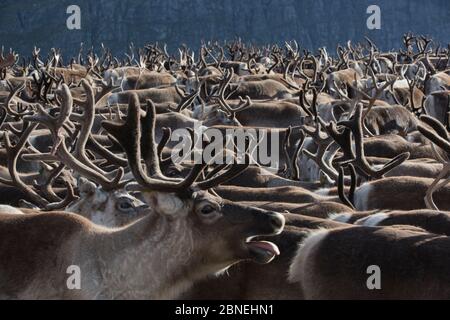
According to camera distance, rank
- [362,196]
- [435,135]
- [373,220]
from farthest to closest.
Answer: [362,196]
[435,135]
[373,220]

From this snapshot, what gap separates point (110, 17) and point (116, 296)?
4415 centimetres

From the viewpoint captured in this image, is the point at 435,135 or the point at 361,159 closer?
the point at 435,135

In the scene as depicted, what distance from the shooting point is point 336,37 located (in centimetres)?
4653

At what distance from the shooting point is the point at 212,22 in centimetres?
4656

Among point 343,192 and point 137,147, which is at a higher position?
point 137,147

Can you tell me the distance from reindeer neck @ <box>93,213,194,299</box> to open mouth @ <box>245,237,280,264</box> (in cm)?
26

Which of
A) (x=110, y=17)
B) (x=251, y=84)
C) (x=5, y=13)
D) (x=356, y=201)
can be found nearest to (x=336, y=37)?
(x=110, y=17)

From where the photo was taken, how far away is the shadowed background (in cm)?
4591

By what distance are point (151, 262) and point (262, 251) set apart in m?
0.48
